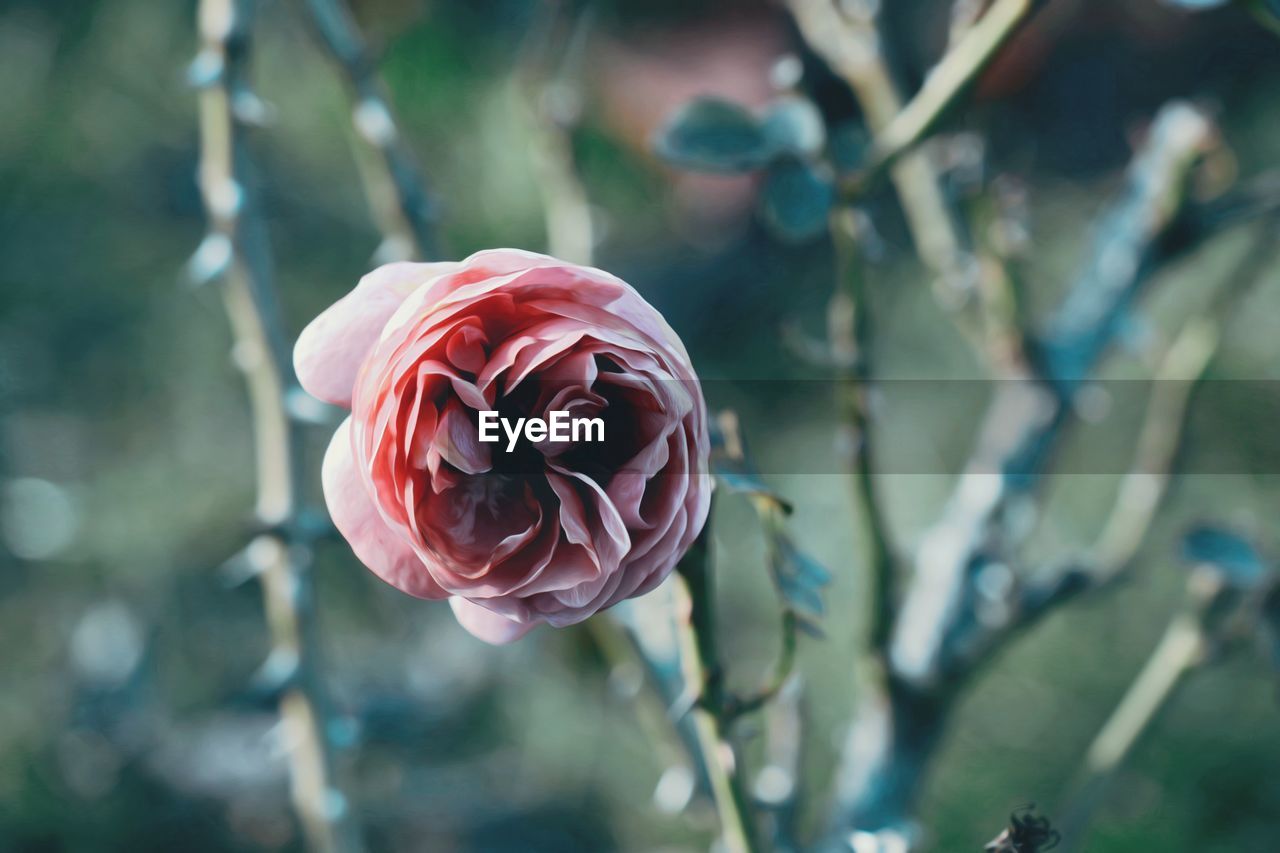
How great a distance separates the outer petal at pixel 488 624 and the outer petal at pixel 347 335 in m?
0.04

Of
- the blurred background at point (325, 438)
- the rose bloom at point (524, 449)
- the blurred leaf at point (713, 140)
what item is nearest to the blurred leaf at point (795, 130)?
the blurred leaf at point (713, 140)

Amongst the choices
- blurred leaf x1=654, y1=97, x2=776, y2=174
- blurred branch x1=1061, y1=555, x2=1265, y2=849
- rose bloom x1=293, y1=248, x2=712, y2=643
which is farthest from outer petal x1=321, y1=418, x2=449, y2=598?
blurred branch x1=1061, y1=555, x2=1265, y2=849

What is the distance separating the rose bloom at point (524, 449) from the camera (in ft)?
0.46

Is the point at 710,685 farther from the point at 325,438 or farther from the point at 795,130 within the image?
the point at 325,438

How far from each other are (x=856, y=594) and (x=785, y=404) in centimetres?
15

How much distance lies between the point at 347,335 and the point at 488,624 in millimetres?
49

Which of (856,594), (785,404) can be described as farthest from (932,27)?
(856,594)

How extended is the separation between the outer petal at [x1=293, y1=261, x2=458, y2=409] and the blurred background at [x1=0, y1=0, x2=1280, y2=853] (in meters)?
0.42

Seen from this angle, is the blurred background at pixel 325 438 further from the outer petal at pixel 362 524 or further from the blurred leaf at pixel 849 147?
the outer petal at pixel 362 524

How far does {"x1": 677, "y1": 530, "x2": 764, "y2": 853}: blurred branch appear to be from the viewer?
166 millimetres

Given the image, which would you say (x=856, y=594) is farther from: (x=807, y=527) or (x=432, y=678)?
(x=432, y=678)

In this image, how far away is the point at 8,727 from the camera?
0.61 metres

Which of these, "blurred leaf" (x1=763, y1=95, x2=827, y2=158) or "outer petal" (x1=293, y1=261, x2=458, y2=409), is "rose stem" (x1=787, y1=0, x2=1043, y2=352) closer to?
"blurred leaf" (x1=763, y1=95, x2=827, y2=158)

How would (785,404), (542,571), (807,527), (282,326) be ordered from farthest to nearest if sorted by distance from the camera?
(785,404)
(807,527)
(282,326)
(542,571)
